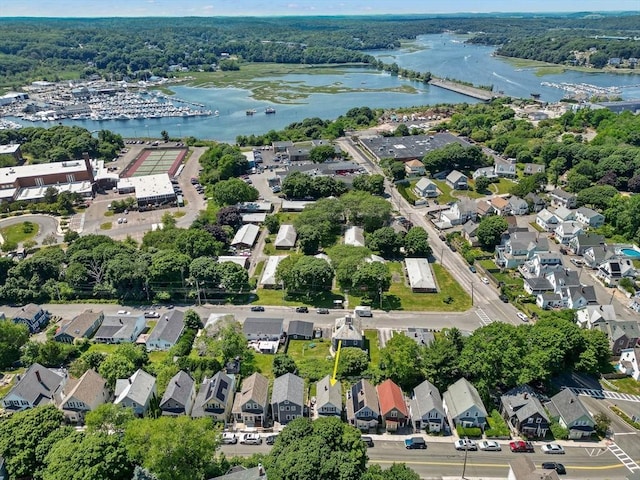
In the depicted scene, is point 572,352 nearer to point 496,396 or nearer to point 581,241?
point 496,396

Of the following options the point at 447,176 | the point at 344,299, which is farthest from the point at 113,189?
the point at 447,176

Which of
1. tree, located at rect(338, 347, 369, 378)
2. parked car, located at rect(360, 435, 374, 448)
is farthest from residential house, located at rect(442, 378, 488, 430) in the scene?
tree, located at rect(338, 347, 369, 378)

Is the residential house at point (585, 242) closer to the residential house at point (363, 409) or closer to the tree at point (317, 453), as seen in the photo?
the residential house at point (363, 409)

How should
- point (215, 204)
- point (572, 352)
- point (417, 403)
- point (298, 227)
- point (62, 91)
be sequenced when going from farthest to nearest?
point (62, 91), point (215, 204), point (298, 227), point (572, 352), point (417, 403)

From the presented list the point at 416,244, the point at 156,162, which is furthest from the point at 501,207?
the point at 156,162

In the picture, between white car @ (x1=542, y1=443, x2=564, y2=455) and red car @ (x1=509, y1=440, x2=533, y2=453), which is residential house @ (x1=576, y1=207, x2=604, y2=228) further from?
red car @ (x1=509, y1=440, x2=533, y2=453)

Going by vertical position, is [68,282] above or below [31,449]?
below

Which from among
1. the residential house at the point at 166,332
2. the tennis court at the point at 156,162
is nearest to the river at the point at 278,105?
the tennis court at the point at 156,162
